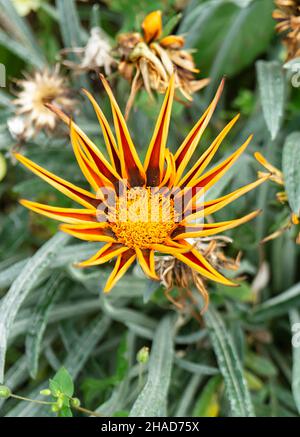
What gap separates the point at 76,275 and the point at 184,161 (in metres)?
0.42

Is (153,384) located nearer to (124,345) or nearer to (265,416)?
(124,345)

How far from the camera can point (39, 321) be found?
4.49 feet

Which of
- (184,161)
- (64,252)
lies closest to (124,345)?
(64,252)

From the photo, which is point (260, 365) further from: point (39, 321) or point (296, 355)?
point (39, 321)

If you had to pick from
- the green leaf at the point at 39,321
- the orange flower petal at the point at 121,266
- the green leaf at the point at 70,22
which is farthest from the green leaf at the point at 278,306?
the green leaf at the point at 70,22

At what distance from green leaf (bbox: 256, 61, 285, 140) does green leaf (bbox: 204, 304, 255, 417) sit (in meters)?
0.43

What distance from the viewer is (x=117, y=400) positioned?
1.40 metres

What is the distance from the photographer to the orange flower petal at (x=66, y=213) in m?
0.99

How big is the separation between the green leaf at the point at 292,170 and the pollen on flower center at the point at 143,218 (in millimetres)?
231

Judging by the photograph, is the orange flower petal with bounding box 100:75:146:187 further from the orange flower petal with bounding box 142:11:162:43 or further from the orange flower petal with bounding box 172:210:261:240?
the orange flower petal with bounding box 142:11:162:43

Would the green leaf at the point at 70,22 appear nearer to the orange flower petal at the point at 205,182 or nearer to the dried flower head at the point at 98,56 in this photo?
the dried flower head at the point at 98,56

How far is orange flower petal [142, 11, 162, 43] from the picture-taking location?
1219mm

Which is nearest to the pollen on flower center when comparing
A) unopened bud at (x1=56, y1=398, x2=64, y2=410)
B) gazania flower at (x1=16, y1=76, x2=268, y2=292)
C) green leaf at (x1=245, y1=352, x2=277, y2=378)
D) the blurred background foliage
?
gazania flower at (x1=16, y1=76, x2=268, y2=292)

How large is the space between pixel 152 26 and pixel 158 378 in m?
0.68
